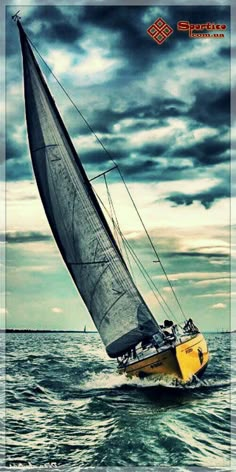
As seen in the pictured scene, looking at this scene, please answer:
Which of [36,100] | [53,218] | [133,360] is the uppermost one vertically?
[36,100]

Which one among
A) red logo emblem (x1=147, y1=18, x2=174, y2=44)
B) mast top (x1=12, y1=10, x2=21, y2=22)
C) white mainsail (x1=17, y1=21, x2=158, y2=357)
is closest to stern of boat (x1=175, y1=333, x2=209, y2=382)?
white mainsail (x1=17, y1=21, x2=158, y2=357)

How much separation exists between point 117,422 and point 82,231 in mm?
4513

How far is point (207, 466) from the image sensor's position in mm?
9133

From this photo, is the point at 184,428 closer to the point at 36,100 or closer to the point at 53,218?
the point at 53,218

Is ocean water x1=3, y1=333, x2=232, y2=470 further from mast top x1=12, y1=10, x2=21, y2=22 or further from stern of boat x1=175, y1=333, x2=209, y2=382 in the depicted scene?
mast top x1=12, y1=10, x2=21, y2=22

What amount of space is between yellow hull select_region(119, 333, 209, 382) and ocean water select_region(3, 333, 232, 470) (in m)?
0.26

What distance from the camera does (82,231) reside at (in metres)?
13.5

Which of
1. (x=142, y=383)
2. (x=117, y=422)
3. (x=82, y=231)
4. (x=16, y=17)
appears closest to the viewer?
(x=117, y=422)

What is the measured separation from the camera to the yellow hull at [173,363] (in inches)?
500

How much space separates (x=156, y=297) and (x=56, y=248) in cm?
267

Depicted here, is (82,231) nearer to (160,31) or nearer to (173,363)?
(173,363)

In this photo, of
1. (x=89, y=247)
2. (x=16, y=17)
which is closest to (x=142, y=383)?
(x=89, y=247)

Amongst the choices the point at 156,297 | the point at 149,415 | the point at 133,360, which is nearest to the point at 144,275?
the point at 156,297

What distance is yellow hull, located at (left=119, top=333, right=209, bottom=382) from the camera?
41.7 ft
